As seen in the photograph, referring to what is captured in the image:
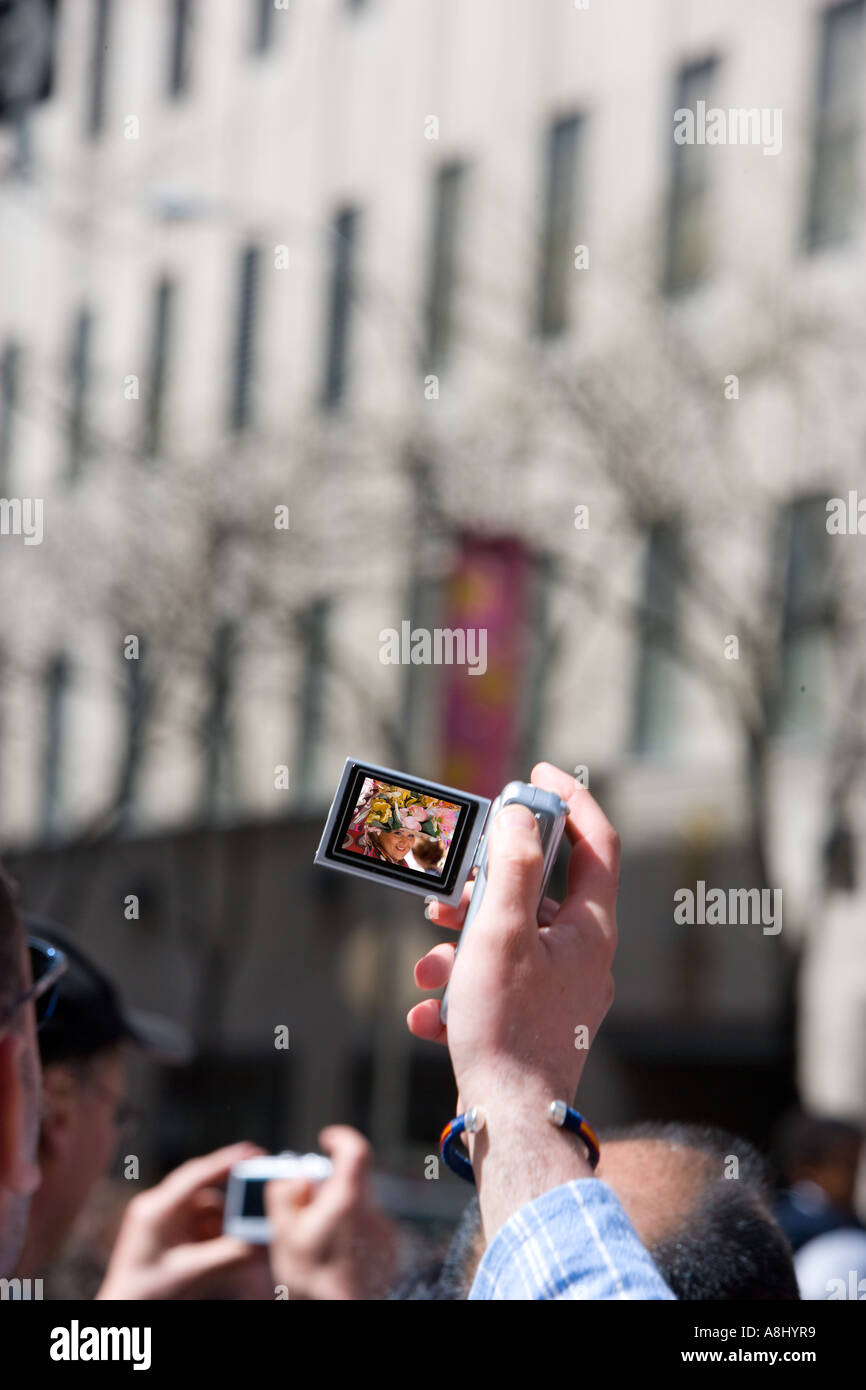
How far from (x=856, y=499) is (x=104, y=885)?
9239mm

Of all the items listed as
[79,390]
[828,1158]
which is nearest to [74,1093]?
[828,1158]

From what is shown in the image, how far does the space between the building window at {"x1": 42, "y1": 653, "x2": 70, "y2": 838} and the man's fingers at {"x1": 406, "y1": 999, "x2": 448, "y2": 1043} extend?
16.6 meters

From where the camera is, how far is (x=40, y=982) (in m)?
1.65

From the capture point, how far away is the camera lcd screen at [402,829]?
5.15 ft

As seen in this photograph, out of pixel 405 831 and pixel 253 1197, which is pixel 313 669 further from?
pixel 405 831

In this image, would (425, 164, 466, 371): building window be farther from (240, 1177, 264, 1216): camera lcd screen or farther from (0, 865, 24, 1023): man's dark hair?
(0, 865, 24, 1023): man's dark hair

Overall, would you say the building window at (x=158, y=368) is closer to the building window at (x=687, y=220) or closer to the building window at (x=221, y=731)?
the building window at (x=221, y=731)

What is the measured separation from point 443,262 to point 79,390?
137 inches

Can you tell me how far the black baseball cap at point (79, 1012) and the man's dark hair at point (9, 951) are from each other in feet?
2.54

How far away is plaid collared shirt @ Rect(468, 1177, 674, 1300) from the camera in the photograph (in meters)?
1.41

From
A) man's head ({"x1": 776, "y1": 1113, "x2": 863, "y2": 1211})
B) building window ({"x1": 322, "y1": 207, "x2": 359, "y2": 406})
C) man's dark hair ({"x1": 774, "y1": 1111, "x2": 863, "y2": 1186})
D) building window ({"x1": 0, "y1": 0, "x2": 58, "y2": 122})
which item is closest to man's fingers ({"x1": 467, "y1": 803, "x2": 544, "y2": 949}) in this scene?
building window ({"x1": 0, "y1": 0, "x2": 58, "y2": 122})

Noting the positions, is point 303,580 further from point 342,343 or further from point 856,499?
point 856,499

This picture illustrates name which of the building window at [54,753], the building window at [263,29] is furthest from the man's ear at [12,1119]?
the building window at [263,29]

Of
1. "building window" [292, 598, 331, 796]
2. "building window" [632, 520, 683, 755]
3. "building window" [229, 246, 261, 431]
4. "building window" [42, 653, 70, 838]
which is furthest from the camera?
"building window" [42, 653, 70, 838]
